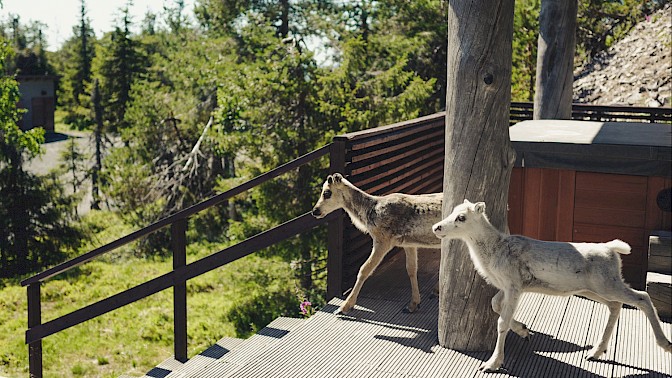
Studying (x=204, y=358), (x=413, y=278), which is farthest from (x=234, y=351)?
(x=413, y=278)

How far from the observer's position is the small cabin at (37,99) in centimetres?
4488

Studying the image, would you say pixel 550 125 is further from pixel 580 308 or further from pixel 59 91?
pixel 59 91

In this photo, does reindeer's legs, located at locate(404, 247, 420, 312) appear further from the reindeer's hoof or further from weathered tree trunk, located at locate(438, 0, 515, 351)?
the reindeer's hoof

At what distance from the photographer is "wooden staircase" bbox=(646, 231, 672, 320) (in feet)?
20.4

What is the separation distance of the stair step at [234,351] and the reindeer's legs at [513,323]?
1.88 m

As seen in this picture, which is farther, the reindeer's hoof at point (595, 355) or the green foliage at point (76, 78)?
the green foliage at point (76, 78)

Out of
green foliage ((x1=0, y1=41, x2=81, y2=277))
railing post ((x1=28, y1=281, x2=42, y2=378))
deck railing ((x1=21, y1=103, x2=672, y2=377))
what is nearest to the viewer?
deck railing ((x1=21, y1=103, x2=672, y2=377))

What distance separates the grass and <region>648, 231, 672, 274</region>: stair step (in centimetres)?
927

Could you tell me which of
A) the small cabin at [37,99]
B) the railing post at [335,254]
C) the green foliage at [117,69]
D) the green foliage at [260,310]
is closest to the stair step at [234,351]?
the railing post at [335,254]

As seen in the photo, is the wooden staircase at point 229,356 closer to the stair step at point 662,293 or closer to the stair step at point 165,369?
the stair step at point 165,369

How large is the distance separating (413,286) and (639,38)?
18002mm

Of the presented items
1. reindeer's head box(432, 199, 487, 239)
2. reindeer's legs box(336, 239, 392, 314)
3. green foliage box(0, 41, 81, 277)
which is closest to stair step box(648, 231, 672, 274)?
reindeer's head box(432, 199, 487, 239)

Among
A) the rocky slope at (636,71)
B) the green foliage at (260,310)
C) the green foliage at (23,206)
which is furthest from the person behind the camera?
the green foliage at (23,206)

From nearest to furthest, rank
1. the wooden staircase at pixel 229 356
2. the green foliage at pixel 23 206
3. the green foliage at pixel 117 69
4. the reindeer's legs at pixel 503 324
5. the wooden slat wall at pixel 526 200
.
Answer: the reindeer's legs at pixel 503 324
the wooden staircase at pixel 229 356
the wooden slat wall at pixel 526 200
the green foliage at pixel 23 206
the green foliage at pixel 117 69
